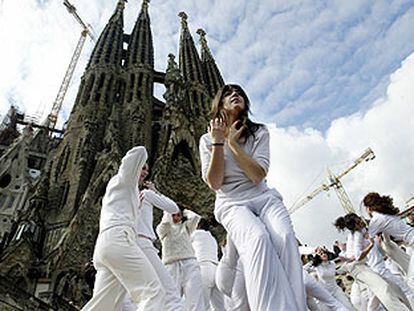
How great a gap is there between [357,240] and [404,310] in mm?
981

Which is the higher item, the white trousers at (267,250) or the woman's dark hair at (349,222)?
the woman's dark hair at (349,222)

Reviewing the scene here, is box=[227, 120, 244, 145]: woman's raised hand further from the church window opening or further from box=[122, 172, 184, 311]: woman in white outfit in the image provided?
the church window opening

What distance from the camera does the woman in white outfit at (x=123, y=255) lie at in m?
3.42

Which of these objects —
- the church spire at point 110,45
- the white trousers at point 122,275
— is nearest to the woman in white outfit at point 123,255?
the white trousers at point 122,275

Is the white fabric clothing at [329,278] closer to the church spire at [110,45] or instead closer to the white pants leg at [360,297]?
the white pants leg at [360,297]

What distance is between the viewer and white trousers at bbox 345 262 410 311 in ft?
14.4

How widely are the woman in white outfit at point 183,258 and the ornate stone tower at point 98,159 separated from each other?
532cm

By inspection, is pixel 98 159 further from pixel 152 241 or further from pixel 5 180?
pixel 152 241

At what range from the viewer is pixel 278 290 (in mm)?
2014

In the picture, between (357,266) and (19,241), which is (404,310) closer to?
(357,266)

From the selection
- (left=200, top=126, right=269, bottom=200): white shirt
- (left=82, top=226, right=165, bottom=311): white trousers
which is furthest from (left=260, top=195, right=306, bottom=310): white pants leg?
(left=82, top=226, right=165, bottom=311): white trousers

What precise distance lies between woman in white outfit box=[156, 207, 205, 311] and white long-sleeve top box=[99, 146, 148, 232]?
1.58 m

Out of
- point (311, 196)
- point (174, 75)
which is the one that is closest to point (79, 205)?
point (174, 75)

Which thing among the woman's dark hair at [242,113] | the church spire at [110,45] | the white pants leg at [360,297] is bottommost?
the white pants leg at [360,297]
